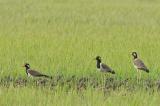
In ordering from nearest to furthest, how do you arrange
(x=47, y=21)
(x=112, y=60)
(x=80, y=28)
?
(x=112, y=60)
(x=80, y=28)
(x=47, y=21)

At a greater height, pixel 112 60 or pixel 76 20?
pixel 76 20

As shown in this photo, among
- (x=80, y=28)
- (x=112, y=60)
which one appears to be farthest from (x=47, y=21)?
(x=112, y=60)

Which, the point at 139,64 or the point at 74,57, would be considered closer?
the point at 139,64

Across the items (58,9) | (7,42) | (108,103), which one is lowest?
(108,103)

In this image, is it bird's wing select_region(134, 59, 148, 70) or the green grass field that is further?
bird's wing select_region(134, 59, 148, 70)

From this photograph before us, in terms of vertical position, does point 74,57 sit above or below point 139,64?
above

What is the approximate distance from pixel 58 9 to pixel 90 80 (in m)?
18.1

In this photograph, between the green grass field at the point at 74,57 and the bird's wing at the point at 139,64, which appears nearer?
the green grass field at the point at 74,57

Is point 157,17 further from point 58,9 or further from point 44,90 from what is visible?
point 44,90

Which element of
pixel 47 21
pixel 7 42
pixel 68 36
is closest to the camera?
pixel 7 42

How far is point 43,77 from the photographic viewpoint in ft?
30.2

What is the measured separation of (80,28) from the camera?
1795cm

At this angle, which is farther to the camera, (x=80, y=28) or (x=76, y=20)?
(x=76, y=20)

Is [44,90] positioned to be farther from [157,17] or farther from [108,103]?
[157,17]
